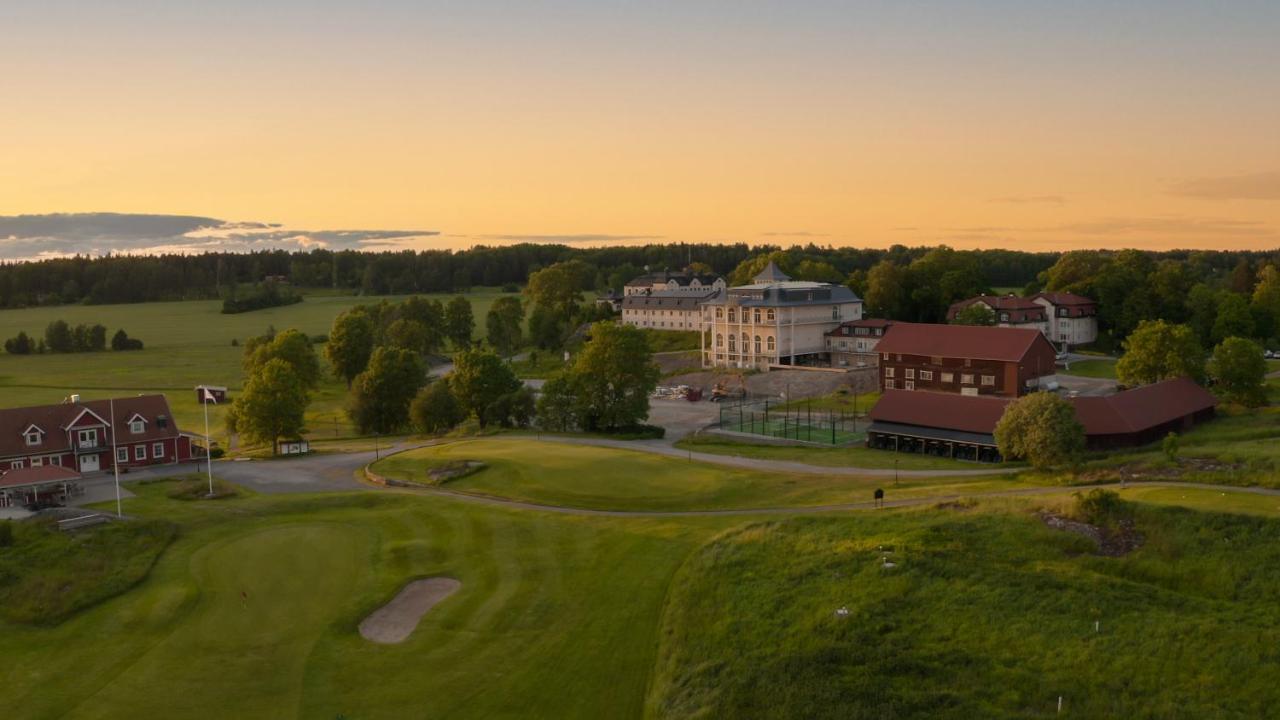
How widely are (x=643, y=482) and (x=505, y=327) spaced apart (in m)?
87.8

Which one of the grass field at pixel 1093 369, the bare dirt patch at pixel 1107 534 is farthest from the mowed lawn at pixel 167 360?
the grass field at pixel 1093 369

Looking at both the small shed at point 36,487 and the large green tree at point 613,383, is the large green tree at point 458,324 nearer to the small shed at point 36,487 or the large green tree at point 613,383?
the large green tree at point 613,383

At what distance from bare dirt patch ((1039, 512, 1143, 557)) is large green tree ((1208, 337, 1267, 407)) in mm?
40045

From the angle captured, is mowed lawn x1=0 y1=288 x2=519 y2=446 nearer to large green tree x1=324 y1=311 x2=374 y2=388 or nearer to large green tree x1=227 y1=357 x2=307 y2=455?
large green tree x1=324 y1=311 x2=374 y2=388

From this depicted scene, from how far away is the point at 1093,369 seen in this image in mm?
92062

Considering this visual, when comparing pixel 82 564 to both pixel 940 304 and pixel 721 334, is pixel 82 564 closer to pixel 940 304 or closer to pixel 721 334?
pixel 721 334

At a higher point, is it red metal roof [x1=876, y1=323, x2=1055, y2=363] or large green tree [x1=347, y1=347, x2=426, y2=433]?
red metal roof [x1=876, y1=323, x2=1055, y2=363]

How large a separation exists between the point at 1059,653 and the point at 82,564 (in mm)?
36443

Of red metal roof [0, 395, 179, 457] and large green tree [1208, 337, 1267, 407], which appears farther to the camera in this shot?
large green tree [1208, 337, 1267, 407]

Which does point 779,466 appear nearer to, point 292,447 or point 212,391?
point 292,447

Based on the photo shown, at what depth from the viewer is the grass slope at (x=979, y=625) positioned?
24.0 meters

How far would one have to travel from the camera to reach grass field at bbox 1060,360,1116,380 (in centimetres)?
8894

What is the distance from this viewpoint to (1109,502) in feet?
118

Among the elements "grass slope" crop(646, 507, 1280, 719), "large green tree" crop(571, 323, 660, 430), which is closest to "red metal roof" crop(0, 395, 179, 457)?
"large green tree" crop(571, 323, 660, 430)
